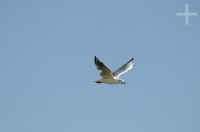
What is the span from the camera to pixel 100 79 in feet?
91.5

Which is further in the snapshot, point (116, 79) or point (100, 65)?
point (116, 79)

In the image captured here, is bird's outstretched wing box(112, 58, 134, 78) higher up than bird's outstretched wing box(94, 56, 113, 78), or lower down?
higher up

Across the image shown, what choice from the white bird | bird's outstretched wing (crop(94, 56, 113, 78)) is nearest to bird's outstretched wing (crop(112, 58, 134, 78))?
the white bird

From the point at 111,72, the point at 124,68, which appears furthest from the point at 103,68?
the point at 124,68

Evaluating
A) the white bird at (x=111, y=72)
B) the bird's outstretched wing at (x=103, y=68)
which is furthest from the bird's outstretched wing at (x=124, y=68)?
the bird's outstretched wing at (x=103, y=68)

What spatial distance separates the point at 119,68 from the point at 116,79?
1684 mm

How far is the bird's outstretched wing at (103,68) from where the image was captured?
2694 centimetres

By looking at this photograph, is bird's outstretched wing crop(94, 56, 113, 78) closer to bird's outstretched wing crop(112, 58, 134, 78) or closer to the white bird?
the white bird

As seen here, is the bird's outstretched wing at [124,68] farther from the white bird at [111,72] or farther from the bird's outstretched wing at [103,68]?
the bird's outstretched wing at [103,68]

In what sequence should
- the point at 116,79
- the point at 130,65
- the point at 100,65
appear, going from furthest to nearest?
the point at 130,65 → the point at 116,79 → the point at 100,65

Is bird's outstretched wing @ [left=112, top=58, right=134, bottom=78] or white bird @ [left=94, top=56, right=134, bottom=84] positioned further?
bird's outstretched wing @ [left=112, top=58, right=134, bottom=78]

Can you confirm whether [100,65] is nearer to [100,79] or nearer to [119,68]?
[100,79]

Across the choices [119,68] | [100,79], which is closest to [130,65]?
[119,68]

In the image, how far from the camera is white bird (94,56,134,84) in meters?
27.0
